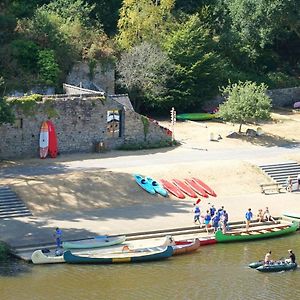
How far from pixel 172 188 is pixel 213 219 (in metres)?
6.17

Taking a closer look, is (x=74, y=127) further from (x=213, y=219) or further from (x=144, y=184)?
(x=213, y=219)

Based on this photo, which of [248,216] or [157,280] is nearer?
[157,280]

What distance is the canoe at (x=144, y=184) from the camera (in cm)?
5412

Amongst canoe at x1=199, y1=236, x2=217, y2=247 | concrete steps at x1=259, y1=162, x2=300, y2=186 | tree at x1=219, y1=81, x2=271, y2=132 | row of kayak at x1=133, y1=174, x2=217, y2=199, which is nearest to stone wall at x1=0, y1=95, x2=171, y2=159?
tree at x1=219, y1=81, x2=271, y2=132

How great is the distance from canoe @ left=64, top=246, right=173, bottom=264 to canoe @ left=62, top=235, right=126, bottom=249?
3.83ft

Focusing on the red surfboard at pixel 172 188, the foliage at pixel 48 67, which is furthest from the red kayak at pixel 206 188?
the foliage at pixel 48 67

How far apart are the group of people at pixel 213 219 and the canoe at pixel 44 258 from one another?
8846 millimetres

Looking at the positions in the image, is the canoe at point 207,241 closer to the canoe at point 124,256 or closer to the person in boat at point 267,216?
the canoe at point 124,256

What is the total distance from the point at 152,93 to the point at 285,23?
16.4 meters

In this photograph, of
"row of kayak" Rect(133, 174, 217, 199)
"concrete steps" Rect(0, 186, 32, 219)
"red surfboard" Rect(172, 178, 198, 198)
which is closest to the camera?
"concrete steps" Rect(0, 186, 32, 219)

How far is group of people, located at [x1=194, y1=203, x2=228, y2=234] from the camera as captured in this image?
160 feet

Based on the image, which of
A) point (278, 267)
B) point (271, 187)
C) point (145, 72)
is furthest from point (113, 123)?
point (278, 267)

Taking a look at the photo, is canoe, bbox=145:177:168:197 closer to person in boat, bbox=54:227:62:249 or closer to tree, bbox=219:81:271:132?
person in boat, bbox=54:227:62:249

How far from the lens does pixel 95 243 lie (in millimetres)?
45844
